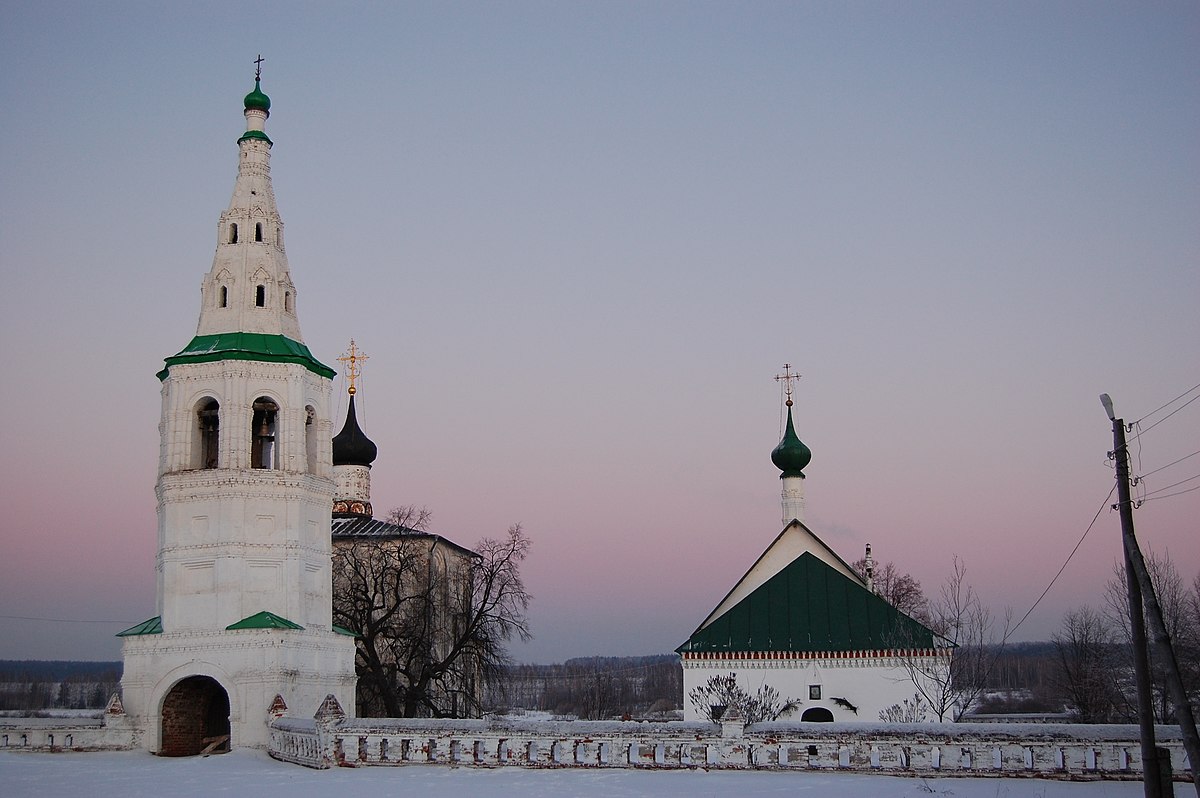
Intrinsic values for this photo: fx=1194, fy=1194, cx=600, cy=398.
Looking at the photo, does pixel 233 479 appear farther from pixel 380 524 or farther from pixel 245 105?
pixel 380 524

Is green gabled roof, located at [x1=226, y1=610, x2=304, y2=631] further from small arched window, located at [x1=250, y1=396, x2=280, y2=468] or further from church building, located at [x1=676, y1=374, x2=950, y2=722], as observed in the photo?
church building, located at [x1=676, y1=374, x2=950, y2=722]

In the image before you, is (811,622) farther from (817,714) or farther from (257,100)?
(257,100)

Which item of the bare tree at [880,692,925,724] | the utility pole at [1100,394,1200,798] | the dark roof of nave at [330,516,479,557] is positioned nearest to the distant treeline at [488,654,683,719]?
the dark roof of nave at [330,516,479,557]

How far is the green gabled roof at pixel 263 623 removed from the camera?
24.4 meters

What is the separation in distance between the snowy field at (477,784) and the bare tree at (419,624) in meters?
14.3

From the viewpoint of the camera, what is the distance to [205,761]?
71.6 ft

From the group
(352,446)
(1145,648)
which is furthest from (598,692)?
(1145,648)

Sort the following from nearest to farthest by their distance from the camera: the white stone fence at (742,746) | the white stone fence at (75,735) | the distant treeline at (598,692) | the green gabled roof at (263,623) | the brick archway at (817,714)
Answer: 1. the white stone fence at (742,746)
2. the white stone fence at (75,735)
3. the green gabled roof at (263,623)
4. the brick archway at (817,714)
5. the distant treeline at (598,692)

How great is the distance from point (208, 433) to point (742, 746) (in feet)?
48.2

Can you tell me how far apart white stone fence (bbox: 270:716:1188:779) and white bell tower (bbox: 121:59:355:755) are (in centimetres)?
348

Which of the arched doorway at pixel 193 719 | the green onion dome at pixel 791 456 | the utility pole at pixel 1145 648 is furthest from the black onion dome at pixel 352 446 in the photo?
the utility pole at pixel 1145 648

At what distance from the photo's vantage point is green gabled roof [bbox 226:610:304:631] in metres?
24.4

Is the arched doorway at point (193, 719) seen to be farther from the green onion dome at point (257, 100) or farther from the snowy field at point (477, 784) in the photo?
the green onion dome at point (257, 100)

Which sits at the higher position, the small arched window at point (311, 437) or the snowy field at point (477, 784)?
the small arched window at point (311, 437)
